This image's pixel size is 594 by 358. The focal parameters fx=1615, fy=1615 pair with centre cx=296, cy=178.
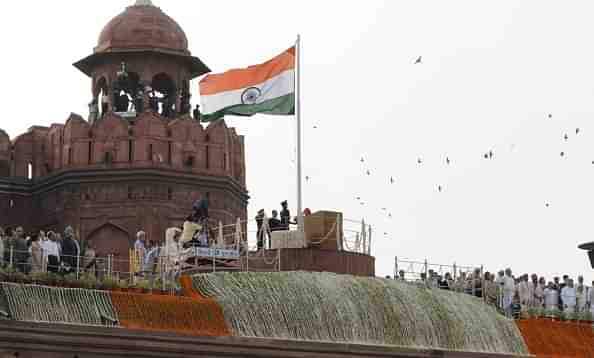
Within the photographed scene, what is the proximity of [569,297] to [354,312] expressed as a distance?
260 inches

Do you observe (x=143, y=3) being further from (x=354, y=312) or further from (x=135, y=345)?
(x=135, y=345)

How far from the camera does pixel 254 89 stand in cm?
3369

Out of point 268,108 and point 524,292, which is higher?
point 268,108

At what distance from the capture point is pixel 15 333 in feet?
82.0

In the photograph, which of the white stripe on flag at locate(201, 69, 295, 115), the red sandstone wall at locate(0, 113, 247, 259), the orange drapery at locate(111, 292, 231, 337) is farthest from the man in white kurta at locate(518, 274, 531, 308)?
the orange drapery at locate(111, 292, 231, 337)

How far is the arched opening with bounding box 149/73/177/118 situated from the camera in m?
39.6

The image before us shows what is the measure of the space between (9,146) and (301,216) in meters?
9.61

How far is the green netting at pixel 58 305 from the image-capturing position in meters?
25.4

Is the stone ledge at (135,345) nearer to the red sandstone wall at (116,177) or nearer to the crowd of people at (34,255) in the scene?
the crowd of people at (34,255)

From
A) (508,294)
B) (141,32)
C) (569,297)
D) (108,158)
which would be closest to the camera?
(508,294)

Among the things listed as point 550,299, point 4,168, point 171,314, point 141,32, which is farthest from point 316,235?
point 141,32

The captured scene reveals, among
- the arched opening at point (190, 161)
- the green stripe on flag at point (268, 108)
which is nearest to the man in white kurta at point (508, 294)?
the green stripe on flag at point (268, 108)

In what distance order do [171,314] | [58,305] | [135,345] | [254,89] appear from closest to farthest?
[58,305], [135,345], [171,314], [254,89]

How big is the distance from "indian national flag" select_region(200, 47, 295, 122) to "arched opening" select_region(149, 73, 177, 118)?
5.73 meters
